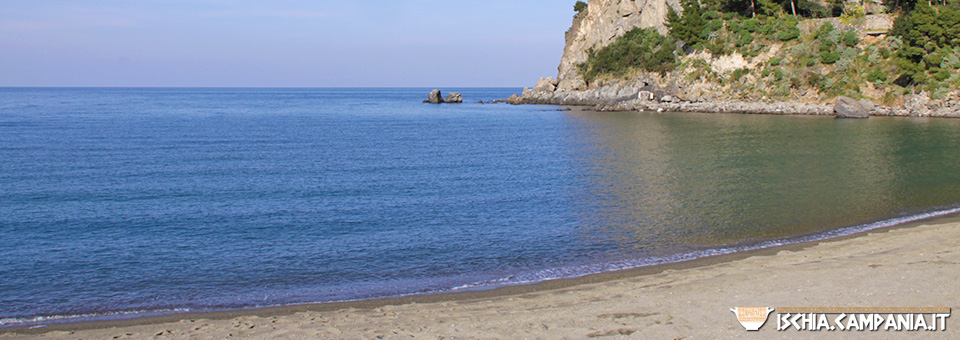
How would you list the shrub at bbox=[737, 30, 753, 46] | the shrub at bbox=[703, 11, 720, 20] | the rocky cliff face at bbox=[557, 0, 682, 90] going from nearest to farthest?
the shrub at bbox=[737, 30, 753, 46] → the shrub at bbox=[703, 11, 720, 20] → the rocky cliff face at bbox=[557, 0, 682, 90]

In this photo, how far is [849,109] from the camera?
5712 cm

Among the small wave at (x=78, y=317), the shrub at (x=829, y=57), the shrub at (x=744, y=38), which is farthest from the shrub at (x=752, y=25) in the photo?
the small wave at (x=78, y=317)

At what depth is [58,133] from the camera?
4944 cm

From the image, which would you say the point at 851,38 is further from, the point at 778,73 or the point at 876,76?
the point at 778,73

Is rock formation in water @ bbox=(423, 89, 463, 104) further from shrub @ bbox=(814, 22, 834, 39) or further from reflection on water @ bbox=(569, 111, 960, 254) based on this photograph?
Result: reflection on water @ bbox=(569, 111, 960, 254)

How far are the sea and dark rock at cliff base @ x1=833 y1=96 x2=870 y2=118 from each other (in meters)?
16.7

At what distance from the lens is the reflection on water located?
17.3 m

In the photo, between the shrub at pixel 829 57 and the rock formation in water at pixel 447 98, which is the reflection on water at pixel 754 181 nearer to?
the shrub at pixel 829 57

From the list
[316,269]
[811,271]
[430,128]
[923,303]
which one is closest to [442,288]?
[316,269]

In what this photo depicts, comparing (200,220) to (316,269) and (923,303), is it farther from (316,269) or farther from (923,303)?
(923,303)

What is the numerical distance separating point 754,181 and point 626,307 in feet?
55.2

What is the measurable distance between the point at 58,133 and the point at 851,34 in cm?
7307

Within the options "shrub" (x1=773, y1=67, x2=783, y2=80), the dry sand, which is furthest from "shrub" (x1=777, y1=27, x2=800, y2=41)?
the dry sand

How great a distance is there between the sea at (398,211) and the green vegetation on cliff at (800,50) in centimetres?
2280
